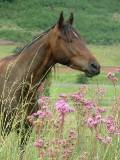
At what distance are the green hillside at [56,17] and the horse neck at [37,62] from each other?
3069cm

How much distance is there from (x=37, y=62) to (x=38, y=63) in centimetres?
2

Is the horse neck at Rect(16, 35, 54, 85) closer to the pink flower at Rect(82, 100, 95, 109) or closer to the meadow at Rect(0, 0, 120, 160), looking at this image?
the meadow at Rect(0, 0, 120, 160)

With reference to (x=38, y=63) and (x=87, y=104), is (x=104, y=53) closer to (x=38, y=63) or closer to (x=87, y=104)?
(x=38, y=63)

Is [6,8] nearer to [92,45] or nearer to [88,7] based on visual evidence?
[88,7]

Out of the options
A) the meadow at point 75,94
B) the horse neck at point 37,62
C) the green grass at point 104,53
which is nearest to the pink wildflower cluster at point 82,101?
the meadow at point 75,94

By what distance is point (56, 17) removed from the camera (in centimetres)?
4447

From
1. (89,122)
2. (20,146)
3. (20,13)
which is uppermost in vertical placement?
(89,122)

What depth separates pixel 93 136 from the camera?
6.08m

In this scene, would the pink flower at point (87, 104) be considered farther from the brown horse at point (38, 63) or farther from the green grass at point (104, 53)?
the green grass at point (104, 53)

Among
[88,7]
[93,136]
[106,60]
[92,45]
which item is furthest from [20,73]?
[88,7]

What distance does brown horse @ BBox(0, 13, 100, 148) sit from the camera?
7.22 metres

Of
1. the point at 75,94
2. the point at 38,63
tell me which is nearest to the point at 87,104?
the point at 75,94

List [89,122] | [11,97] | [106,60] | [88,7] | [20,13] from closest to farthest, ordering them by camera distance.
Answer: [89,122] < [11,97] < [106,60] < [20,13] < [88,7]

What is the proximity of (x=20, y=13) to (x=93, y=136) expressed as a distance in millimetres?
41687
